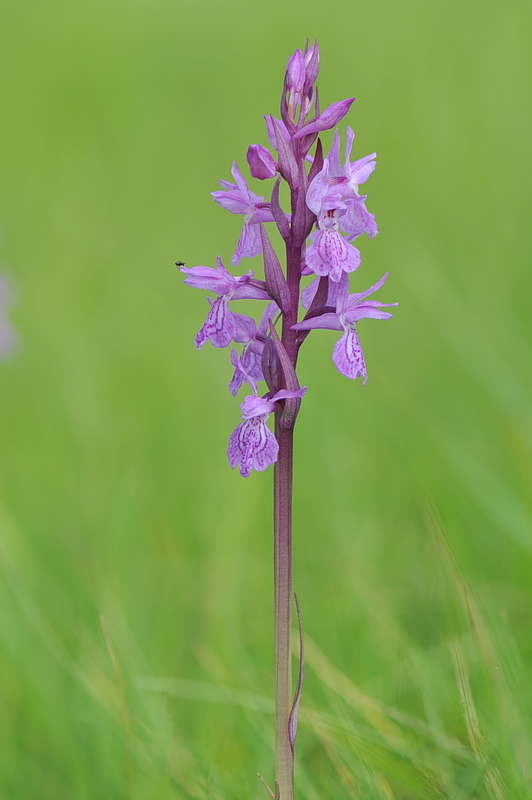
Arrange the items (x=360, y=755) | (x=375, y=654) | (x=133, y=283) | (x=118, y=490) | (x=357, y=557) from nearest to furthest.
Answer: (x=360, y=755), (x=375, y=654), (x=357, y=557), (x=118, y=490), (x=133, y=283)

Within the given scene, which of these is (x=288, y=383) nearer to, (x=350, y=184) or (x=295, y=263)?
(x=295, y=263)

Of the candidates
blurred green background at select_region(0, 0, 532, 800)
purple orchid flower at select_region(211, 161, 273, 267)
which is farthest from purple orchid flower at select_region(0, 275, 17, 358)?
purple orchid flower at select_region(211, 161, 273, 267)

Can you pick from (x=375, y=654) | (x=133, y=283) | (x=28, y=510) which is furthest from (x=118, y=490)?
(x=133, y=283)

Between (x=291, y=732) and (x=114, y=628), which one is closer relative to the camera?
(x=291, y=732)

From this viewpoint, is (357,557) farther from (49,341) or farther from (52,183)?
(52,183)

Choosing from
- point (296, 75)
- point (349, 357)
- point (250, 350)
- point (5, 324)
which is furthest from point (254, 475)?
point (296, 75)

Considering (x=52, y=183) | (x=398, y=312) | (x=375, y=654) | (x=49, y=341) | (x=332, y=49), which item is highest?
(x=332, y=49)

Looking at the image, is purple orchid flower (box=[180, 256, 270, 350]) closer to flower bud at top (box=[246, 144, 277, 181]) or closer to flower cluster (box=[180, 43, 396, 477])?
flower cluster (box=[180, 43, 396, 477])
